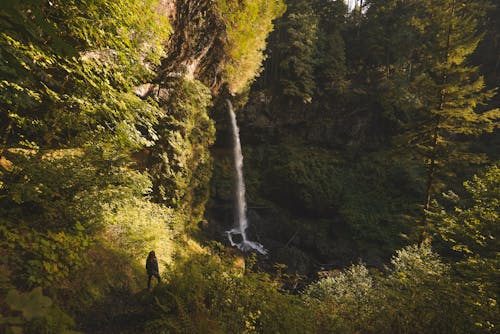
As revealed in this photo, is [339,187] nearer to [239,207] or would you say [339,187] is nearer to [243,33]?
[239,207]

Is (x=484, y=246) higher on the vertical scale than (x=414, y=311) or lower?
higher

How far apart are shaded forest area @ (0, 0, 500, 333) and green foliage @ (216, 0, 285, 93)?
0.41 ft

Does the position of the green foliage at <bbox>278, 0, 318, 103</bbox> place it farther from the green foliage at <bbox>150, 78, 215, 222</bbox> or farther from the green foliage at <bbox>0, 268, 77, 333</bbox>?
the green foliage at <bbox>0, 268, 77, 333</bbox>

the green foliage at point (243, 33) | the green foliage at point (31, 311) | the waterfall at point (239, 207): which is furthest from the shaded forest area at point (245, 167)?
the waterfall at point (239, 207)

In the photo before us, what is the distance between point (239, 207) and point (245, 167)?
3552mm

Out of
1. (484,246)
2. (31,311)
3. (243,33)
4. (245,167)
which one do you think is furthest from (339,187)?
(31,311)

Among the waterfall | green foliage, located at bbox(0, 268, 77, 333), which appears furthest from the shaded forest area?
the waterfall

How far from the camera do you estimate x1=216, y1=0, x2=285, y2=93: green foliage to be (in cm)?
1255

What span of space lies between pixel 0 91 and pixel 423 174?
23.3m

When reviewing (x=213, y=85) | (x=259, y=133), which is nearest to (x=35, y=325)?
(x=213, y=85)

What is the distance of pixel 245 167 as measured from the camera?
20.2 metres

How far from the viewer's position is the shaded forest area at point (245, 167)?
13.3ft

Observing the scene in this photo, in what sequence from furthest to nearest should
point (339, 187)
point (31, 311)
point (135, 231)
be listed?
point (339, 187) → point (135, 231) → point (31, 311)

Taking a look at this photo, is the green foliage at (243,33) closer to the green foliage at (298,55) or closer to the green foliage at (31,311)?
the green foliage at (298,55)
